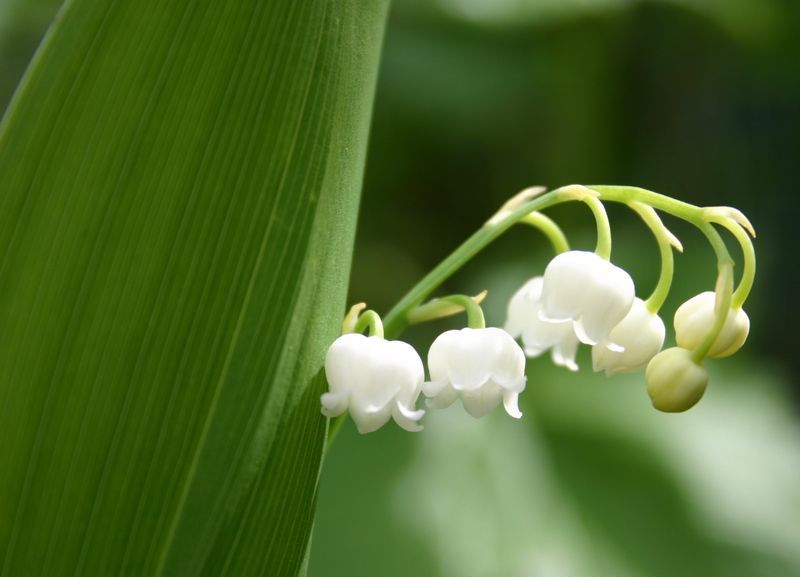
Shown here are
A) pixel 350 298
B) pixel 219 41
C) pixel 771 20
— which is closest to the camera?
pixel 219 41

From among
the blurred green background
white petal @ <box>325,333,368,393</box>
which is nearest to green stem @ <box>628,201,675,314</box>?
white petal @ <box>325,333,368,393</box>

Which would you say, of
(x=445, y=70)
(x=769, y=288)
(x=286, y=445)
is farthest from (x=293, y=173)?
(x=769, y=288)

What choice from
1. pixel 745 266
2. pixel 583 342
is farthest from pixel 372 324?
pixel 745 266

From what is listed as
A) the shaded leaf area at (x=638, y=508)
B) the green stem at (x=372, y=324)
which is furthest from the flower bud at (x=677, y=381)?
the shaded leaf area at (x=638, y=508)

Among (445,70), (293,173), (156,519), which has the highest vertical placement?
(445,70)

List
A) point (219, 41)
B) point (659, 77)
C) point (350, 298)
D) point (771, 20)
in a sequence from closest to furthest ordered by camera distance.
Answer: point (219, 41) < point (350, 298) < point (771, 20) < point (659, 77)

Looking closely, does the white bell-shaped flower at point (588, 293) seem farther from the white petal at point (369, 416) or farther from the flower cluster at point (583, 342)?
the white petal at point (369, 416)

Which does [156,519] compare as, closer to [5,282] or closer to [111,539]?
[111,539]
